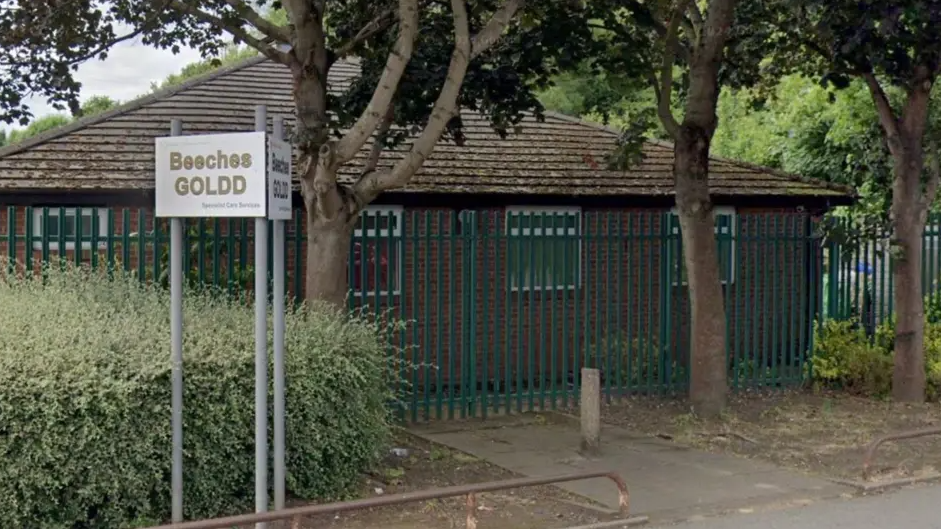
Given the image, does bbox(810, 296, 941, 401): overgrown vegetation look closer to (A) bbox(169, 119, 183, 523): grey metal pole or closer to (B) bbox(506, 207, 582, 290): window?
(B) bbox(506, 207, 582, 290): window

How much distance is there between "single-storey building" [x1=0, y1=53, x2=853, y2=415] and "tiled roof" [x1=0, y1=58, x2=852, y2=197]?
0.12 feet

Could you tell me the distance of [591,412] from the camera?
33.1ft

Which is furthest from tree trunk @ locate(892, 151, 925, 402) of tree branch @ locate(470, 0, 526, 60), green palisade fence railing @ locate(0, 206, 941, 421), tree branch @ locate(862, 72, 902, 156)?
tree branch @ locate(470, 0, 526, 60)

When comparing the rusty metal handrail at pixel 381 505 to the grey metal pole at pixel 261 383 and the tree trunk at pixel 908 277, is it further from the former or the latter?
the tree trunk at pixel 908 277

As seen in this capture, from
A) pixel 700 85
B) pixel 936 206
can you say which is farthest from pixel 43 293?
pixel 936 206

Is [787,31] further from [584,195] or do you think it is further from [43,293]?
[43,293]

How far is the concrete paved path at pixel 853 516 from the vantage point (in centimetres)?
777

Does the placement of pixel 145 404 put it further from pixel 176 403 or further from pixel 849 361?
pixel 849 361

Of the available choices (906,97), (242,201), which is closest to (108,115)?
(242,201)

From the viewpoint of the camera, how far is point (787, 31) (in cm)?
1311

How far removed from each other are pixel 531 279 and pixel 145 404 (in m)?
6.14

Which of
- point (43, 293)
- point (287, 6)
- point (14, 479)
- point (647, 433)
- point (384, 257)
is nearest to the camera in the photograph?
point (14, 479)

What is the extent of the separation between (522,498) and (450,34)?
614 cm

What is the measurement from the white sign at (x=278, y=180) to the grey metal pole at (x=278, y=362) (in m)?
0.12
